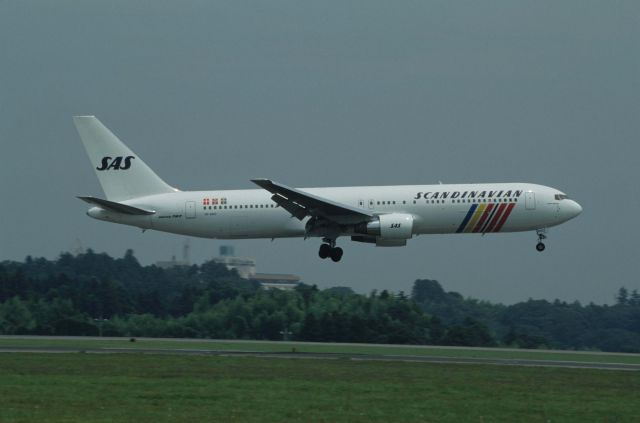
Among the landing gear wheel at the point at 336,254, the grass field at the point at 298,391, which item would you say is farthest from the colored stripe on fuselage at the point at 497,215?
the grass field at the point at 298,391

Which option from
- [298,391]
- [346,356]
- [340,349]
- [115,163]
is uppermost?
[115,163]

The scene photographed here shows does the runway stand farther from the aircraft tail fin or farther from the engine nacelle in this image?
the aircraft tail fin

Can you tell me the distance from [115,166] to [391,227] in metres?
15.5

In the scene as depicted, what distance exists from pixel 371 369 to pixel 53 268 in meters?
135

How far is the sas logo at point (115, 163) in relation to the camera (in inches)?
2244

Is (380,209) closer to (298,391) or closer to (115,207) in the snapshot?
(115,207)

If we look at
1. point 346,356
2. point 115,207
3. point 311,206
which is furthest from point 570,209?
point 115,207

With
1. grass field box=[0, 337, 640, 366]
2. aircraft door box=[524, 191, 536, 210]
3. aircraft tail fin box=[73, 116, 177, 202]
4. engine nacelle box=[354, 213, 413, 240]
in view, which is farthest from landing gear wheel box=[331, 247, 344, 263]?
aircraft door box=[524, 191, 536, 210]

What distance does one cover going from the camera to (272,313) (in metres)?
83.1

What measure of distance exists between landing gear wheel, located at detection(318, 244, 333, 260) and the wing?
6.93ft

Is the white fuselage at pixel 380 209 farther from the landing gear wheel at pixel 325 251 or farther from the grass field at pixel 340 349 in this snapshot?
the grass field at pixel 340 349

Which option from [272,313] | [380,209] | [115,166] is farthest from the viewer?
[272,313]

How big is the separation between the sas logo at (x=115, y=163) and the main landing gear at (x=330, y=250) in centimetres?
1115

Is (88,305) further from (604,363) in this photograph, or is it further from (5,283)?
(604,363)
